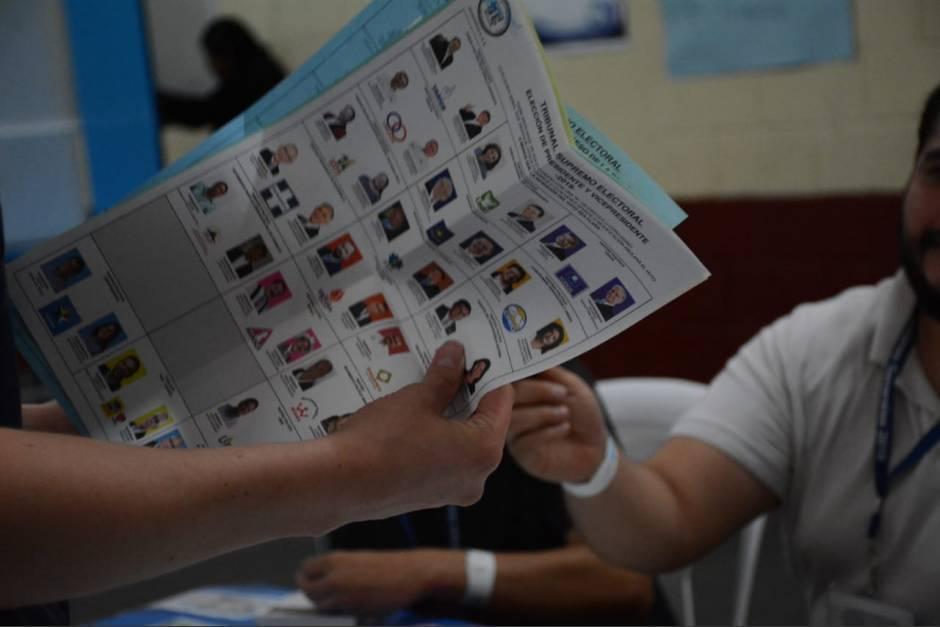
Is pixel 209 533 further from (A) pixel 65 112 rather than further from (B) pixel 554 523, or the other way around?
(A) pixel 65 112

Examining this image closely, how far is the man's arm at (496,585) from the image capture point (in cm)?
123

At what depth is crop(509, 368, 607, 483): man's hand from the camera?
113 cm

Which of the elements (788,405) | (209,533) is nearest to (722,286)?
(788,405)

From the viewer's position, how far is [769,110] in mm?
3016

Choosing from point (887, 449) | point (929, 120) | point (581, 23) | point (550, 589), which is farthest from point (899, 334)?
point (581, 23)

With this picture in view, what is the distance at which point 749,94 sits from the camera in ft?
9.93

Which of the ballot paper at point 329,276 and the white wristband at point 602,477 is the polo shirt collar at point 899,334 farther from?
the ballot paper at point 329,276

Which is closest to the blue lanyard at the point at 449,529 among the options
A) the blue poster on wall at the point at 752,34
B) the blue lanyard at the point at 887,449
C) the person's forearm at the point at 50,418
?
the blue lanyard at the point at 887,449

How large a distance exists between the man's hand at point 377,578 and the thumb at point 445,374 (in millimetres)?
595

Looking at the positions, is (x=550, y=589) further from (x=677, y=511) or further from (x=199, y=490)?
(x=199, y=490)

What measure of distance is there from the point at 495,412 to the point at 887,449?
641 millimetres

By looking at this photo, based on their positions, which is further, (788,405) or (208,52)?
(208,52)

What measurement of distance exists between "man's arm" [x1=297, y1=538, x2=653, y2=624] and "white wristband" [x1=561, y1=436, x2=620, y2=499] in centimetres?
18

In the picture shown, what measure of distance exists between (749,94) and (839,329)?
1.91 meters
